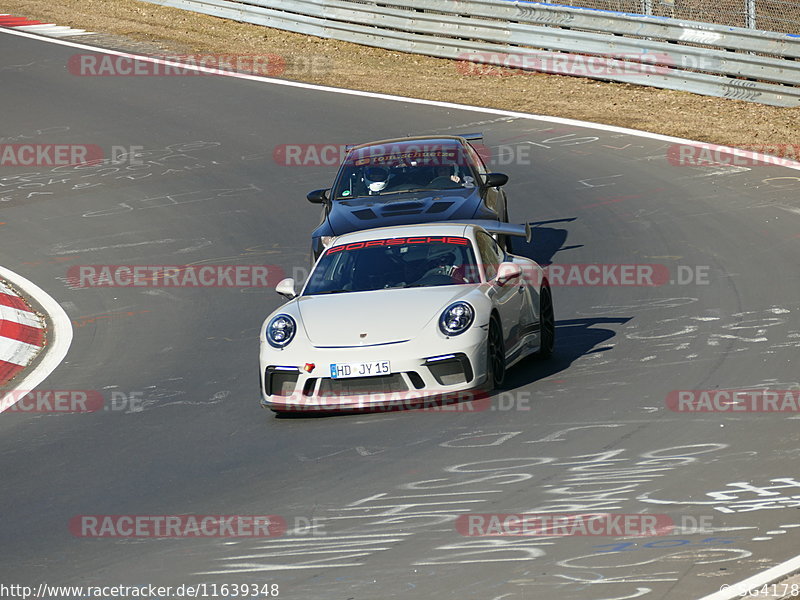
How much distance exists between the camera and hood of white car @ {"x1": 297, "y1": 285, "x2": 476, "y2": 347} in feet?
31.9

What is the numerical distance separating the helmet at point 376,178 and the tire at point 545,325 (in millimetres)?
3627

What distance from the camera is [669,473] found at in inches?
306

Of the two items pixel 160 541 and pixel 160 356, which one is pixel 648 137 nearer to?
pixel 160 356

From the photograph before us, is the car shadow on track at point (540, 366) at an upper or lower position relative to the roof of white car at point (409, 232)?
lower

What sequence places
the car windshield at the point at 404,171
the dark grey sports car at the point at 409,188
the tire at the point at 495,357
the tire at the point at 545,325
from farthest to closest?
1. the car windshield at the point at 404,171
2. the dark grey sports car at the point at 409,188
3. the tire at the point at 545,325
4. the tire at the point at 495,357

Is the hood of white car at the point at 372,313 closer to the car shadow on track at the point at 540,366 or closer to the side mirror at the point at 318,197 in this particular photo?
the car shadow on track at the point at 540,366

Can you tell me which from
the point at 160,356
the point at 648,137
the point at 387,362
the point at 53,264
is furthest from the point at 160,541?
the point at 648,137

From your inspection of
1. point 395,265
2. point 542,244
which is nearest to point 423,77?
point 542,244

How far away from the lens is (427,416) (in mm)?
9664

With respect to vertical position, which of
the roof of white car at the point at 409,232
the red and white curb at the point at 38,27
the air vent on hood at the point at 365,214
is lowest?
the roof of white car at the point at 409,232

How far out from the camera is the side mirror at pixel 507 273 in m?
10.5

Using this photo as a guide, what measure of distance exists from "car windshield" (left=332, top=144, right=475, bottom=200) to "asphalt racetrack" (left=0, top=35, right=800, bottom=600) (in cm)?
143

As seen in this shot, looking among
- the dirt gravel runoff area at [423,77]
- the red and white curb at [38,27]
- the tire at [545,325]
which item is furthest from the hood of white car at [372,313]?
the red and white curb at [38,27]

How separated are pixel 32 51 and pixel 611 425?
22.6m
